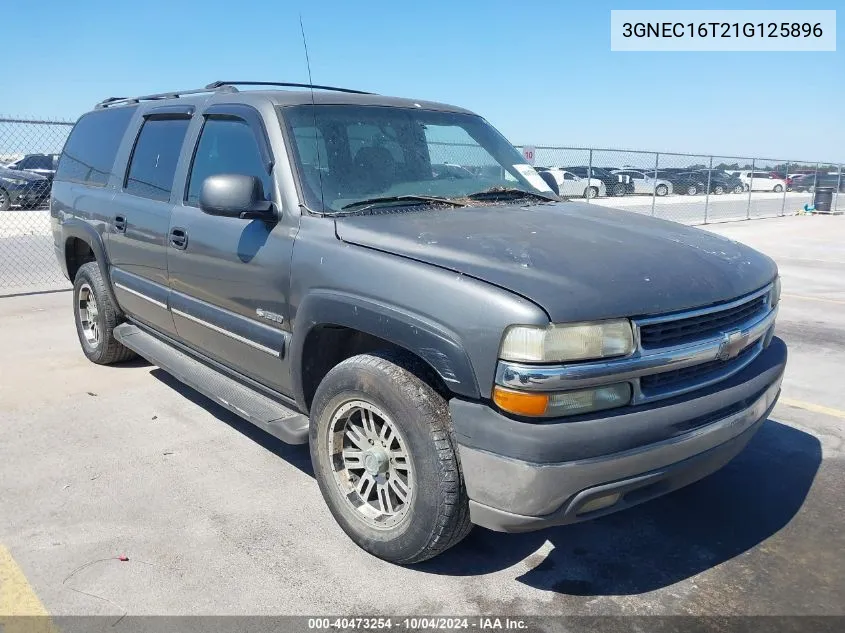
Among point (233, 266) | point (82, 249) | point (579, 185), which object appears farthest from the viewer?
point (579, 185)

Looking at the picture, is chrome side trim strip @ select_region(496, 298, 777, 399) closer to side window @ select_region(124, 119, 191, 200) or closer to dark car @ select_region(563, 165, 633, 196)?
side window @ select_region(124, 119, 191, 200)

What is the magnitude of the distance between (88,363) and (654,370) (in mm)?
4838

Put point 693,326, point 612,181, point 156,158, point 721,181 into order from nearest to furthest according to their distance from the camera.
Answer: point 693,326 → point 156,158 → point 612,181 → point 721,181

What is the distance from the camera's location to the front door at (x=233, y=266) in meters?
3.31

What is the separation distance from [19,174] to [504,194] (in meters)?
17.3

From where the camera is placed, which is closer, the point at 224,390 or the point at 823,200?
the point at 224,390

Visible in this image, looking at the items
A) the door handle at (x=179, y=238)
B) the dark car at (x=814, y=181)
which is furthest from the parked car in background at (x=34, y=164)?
the dark car at (x=814, y=181)

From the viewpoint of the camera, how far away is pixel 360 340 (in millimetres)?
3197

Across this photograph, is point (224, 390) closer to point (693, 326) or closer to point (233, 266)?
point (233, 266)

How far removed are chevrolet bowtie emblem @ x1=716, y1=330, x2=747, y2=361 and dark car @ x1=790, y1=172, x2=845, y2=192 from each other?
26.8m

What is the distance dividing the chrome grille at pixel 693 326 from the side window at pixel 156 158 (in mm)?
2980

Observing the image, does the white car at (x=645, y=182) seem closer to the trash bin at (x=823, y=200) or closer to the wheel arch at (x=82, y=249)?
the trash bin at (x=823, y=200)

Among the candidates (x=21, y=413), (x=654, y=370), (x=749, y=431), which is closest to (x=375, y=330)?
(x=654, y=370)

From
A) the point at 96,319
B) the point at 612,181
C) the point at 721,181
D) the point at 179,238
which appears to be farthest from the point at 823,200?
the point at 179,238
